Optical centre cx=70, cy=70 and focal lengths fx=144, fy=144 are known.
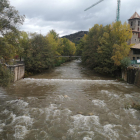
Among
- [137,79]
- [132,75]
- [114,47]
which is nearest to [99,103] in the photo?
[137,79]

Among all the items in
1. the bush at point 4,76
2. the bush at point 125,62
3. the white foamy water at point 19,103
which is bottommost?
the white foamy water at point 19,103

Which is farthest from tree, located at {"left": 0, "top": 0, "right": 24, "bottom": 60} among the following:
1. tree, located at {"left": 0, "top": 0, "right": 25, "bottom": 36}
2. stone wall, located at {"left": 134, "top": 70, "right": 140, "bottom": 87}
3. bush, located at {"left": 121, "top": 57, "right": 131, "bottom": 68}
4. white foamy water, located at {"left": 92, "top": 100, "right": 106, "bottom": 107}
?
bush, located at {"left": 121, "top": 57, "right": 131, "bottom": 68}

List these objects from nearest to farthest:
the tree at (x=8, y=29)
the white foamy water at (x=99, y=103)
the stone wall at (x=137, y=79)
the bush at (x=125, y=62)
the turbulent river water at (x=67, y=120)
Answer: the turbulent river water at (x=67, y=120)
the tree at (x=8, y=29)
the white foamy water at (x=99, y=103)
the stone wall at (x=137, y=79)
the bush at (x=125, y=62)

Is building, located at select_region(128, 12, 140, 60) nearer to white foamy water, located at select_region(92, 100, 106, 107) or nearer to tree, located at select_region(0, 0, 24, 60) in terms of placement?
white foamy water, located at select_region(92, 100, 106, 107)

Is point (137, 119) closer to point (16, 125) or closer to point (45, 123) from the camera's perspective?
point (45, 123)

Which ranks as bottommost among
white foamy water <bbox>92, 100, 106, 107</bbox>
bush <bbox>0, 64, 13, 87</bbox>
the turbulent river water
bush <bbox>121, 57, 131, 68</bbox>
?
the turbulent river water

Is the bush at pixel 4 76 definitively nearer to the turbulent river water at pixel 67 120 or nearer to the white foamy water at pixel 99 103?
the turbulent river water at pixel 67 120

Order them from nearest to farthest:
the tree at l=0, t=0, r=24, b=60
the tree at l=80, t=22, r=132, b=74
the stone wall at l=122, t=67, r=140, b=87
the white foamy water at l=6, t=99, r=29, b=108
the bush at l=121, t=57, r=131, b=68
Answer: the tree at l=0, t=0, r=24, b=60 → the white foamy water at l=6, t=99, r=29, b=108 → the stone wall at l=122, t=67, r=140, b=87 → the bush at l=121, t=57, r=131, b=68 → the tree at l=80, t=22, r=132, b=74

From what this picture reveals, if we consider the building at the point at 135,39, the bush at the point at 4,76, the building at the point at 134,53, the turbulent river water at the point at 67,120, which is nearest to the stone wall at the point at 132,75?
the turbulent river water at the point at 67,120

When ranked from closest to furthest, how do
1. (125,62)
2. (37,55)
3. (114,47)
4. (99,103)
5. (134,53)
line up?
1. (99,103)
2. (125,62)
3. (114,47)
4. (37,55)
5. (134,53)

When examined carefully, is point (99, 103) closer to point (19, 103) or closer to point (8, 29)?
point (19, 103)

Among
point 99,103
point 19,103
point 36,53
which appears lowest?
point 99,103

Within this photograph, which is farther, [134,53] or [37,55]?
[134,53]

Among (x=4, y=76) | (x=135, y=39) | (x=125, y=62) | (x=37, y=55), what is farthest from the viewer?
(x=135, y=39)
